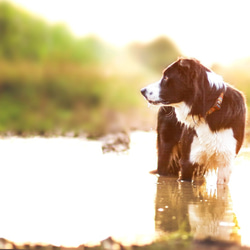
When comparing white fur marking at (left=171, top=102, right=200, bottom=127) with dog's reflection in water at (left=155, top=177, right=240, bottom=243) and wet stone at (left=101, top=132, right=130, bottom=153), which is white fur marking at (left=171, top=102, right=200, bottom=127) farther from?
wet stone at (left=101, top=132, right=130, bottom=153)

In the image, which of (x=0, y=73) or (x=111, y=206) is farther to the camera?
(x=0, y=73)

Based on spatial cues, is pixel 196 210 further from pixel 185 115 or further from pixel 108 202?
pixel 185 115

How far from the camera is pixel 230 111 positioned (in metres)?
3.26

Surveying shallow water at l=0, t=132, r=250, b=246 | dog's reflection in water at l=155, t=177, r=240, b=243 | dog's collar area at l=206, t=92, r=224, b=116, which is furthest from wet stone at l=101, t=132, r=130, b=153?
dog's collar area at l=206, t=92, r=224, b=116

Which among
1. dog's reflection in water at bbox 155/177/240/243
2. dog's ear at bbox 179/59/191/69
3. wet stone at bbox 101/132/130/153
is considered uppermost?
dog's ear at bbox 179/59/191/69

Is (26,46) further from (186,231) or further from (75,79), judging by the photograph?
(186,231)

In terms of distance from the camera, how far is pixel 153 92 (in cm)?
328

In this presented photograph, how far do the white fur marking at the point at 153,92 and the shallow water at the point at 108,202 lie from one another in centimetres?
53

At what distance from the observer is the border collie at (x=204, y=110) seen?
321 centimetres

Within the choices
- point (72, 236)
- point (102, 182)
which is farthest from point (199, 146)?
point (72, 236)

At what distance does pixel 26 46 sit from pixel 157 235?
4480 millimetres

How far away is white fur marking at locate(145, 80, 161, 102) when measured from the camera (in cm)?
327

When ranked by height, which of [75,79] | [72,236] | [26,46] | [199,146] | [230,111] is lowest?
[72,236]

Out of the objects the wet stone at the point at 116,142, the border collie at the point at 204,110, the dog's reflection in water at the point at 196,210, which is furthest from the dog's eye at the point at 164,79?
the wet stone at the point at 116,142
